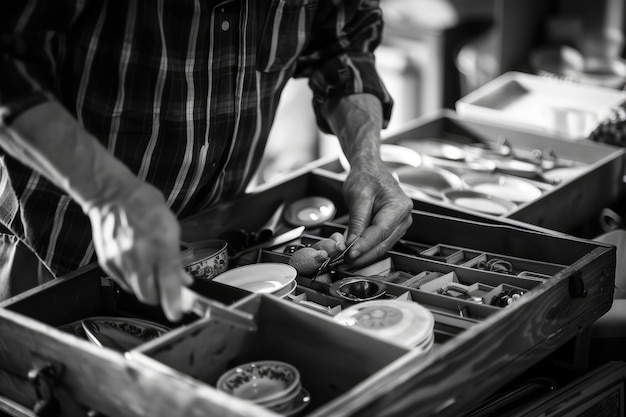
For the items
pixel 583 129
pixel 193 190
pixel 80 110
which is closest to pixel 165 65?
pixel 80 110

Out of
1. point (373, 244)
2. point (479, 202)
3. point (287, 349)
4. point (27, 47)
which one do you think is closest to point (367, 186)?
point (373, 244)

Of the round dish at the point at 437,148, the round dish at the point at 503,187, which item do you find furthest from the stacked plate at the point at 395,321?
the round dish at the point at 437,148

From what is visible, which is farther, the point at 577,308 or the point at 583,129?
the point at 583,129

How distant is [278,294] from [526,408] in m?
0.54

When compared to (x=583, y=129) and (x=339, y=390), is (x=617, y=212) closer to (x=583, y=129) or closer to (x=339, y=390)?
(x=583, y=129)

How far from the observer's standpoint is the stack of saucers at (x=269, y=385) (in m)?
1.31

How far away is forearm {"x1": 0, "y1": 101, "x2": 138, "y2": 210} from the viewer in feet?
4.41

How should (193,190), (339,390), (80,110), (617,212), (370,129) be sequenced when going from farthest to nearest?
(617,212), (370,129), (193,190), (80,110), (339,390)

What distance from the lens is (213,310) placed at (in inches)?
51.8

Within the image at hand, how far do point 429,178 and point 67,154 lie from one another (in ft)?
4.51

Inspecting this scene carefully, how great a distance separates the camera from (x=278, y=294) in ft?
5.30

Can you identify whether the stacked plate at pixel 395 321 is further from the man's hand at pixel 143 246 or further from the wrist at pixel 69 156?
the wrist at pixel 69 156

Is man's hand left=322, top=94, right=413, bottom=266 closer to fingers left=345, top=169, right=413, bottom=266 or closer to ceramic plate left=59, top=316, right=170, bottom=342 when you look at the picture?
fingers left=345, top=169, right=413, bottom=266

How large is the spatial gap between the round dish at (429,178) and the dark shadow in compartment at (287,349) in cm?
110
